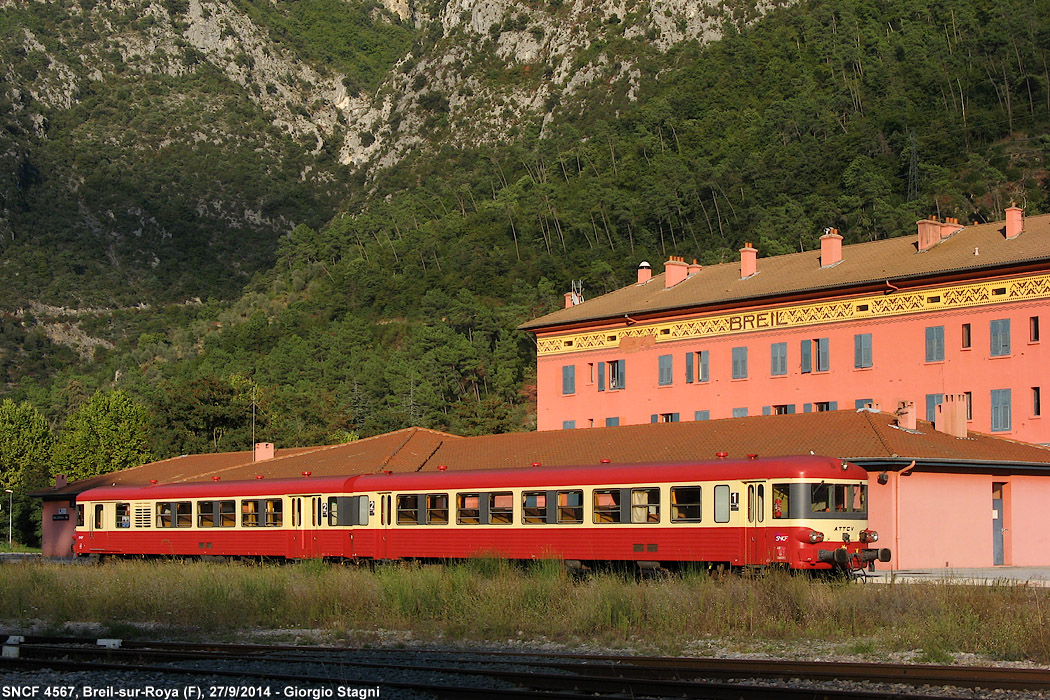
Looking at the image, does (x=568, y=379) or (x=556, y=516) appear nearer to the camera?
(x=556, y=516)

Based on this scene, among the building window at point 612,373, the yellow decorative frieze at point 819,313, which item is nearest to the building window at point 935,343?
the yellow decorative frieze at point 819,313

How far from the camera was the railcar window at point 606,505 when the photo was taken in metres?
29.6

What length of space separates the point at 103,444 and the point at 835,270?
179 ft

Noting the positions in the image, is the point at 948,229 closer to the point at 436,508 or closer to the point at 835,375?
the point at 835,375

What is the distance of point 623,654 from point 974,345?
34.0 m

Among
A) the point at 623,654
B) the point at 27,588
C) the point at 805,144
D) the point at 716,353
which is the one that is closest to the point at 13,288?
the point at 805,144

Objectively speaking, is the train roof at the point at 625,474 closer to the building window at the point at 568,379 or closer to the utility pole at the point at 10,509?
the building window at the point at 568,379

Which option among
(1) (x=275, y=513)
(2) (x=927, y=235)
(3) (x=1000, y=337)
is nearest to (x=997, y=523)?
(3) (x=1000, y=337)

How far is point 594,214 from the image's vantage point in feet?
476

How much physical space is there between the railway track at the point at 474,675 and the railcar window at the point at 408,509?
1449 centimetres

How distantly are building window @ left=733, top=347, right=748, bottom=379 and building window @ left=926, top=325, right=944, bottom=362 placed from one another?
8.19 metres

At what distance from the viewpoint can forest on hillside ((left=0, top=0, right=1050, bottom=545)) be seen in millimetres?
110562

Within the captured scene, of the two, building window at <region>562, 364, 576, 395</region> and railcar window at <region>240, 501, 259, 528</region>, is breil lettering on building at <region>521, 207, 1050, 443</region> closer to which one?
building window at <region>562, 364, 576, 395</region>

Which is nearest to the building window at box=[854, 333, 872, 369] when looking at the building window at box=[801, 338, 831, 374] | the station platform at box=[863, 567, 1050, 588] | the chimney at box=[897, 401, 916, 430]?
the building window at box=[801, 338, 831, 374]
